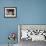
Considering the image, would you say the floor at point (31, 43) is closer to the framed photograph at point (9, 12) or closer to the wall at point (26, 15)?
the wall at point (26, 15)

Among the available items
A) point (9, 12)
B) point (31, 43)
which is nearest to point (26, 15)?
point (9, 12)

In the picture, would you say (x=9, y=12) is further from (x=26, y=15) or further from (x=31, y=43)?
(x=31, y=43)

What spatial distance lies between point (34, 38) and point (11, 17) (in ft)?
3.81

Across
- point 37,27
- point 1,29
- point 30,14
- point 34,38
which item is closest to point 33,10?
point 30,14

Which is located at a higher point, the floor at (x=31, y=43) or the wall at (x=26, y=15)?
the wall at (x=26, y=15)

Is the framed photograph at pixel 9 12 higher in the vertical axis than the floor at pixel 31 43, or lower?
higher

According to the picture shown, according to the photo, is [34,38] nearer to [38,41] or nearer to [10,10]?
[38,41]

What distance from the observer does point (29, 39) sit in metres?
4.79

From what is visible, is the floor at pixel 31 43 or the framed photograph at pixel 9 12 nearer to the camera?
the floor at pixel 31 43

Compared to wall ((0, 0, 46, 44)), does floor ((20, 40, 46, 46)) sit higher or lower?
lower

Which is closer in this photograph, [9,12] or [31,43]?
[31,43]

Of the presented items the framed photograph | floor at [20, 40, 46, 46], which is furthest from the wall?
floor at [20, 40, 46, 46]

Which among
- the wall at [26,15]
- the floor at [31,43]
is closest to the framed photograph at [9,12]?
the wall at [26,15]

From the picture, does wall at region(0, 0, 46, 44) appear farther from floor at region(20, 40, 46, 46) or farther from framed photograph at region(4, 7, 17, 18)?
floor at region(20, 40, 46, 46)
